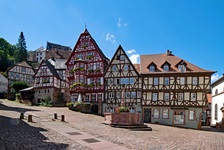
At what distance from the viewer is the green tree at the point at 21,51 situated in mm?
83488

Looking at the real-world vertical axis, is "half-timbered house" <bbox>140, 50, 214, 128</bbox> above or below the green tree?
below

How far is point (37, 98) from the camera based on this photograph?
4378cm

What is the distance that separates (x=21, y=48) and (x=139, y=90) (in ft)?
231

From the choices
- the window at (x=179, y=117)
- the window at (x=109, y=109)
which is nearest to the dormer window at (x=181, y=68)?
the window at (x=179, y=117)

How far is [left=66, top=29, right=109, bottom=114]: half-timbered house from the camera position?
36.5m

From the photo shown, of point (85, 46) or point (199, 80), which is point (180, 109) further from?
point (85, 46)

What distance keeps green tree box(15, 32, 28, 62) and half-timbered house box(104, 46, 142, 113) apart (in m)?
59.7

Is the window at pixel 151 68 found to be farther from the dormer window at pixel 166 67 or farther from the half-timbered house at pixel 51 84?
the half-timbered house at pixel 51 84

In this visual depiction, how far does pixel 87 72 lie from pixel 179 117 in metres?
17.8

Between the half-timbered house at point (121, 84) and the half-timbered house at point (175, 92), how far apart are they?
46.9 inches

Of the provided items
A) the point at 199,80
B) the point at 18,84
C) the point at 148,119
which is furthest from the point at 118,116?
the point at 18,84

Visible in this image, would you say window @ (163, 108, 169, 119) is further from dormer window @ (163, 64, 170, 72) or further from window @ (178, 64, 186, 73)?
window @ (178, 64, 186, 73)

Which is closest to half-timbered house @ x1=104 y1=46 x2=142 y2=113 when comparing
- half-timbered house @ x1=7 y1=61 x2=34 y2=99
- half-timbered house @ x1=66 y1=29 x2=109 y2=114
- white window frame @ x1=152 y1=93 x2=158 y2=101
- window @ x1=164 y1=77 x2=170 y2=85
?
half-timbered house @ x1=66 y1=29 x2=109 y2=114

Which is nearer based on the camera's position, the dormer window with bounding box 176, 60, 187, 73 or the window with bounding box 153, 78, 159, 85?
the dormer window with bounding box 176, 60, 187, 73
